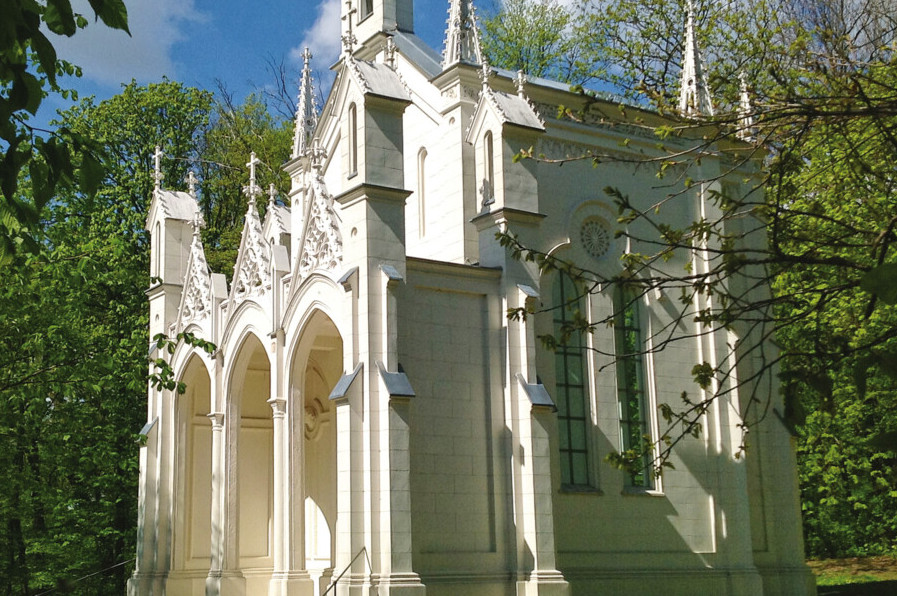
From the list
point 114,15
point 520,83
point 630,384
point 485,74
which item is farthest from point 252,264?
point 114,15

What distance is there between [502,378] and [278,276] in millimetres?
4762

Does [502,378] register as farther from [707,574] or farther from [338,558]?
[707,574]

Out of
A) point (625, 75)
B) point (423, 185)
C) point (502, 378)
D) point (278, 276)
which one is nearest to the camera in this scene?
point (502, 378)

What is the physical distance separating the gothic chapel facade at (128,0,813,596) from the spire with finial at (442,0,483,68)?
0.20 feet

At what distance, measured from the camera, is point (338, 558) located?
17.6 m

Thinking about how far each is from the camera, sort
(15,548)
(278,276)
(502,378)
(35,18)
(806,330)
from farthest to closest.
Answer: (15,548) → (806,330) → (278,276) → (502,378) → (35,18)

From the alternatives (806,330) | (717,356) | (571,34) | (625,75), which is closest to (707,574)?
(717,356)

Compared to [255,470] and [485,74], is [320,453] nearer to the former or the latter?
[255,470]

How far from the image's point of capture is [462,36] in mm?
22234

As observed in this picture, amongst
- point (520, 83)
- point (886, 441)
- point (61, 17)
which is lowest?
point (886, 441)

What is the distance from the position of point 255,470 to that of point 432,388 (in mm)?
6704

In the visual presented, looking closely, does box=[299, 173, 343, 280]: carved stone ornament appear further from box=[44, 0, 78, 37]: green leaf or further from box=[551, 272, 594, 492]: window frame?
box=[44, 0, 78, 37]: green leaf

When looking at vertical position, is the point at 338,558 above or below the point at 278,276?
below

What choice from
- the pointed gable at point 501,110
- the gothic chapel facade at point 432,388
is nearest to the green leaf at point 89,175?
the gothic chapel facade at point 432,388
